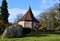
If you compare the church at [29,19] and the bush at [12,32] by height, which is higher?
the church at [29,19]

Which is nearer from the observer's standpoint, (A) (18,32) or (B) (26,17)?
(A) (18,32)

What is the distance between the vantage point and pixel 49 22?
8769cm

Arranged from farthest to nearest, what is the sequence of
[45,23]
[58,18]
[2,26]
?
[45,23] → [58,18] → [2,26]

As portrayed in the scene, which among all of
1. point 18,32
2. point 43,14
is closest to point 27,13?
point 43,14

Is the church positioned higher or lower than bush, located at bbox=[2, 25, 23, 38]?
higher

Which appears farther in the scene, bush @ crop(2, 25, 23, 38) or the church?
the church

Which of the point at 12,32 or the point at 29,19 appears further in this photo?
the point at 29,19

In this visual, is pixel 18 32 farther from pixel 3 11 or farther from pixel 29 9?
pixel 29 9

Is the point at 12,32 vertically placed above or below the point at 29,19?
below

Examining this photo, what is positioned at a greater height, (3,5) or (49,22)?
(3,5)

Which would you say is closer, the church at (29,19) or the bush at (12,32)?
the bush at (12,32)

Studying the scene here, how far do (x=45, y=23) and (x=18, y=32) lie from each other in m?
58.3

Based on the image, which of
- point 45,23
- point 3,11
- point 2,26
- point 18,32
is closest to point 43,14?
point 45,23

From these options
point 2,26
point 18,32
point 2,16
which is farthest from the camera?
point 2,16
